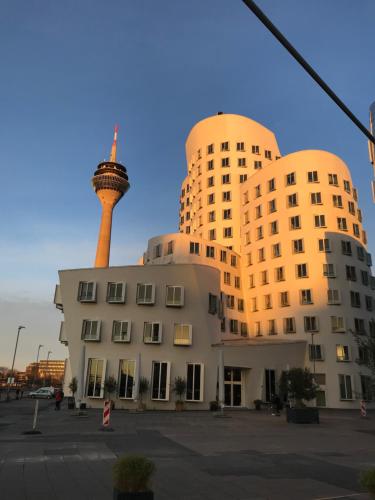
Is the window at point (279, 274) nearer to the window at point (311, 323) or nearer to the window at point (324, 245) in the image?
the window at point (324, 245)

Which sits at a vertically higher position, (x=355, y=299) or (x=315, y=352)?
(x=355, y=299)

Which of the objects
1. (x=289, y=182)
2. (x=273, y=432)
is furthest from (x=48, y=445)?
(x=289, y=182)

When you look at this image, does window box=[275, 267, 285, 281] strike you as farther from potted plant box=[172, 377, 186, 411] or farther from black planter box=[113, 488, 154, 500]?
black planter box=[113, 488, 154, 500]

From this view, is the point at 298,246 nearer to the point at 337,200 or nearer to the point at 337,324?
the point at 337,200

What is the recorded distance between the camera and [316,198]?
58.4 m

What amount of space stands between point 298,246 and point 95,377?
3081cm

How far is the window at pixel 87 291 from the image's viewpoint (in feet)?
144

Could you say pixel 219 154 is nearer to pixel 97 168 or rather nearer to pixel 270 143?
pixel 270 143

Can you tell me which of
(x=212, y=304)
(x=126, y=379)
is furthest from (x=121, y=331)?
(x=212, y=304)

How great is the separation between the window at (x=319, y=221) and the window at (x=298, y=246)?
119 inches

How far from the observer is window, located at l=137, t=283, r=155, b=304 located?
43156 mm

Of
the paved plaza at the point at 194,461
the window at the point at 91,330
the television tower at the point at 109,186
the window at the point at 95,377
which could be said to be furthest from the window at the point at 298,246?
the television tower at the point at 109,186

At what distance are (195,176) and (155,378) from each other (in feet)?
151

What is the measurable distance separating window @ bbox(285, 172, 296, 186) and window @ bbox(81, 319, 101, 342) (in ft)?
108
